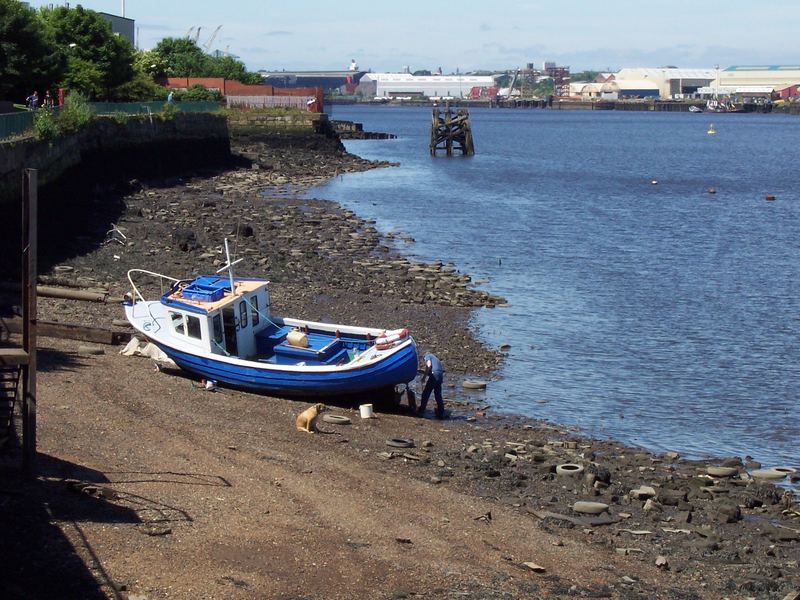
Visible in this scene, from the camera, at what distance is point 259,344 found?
69.8 feet

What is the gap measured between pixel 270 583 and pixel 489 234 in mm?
35456

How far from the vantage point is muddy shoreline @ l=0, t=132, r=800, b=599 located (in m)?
11.5

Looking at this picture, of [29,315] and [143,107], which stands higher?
[143,107]

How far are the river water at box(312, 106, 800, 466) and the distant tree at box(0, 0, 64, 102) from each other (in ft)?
48.0

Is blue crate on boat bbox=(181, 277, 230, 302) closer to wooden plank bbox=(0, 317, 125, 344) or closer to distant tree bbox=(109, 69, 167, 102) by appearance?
wooden plank bbox=(0, 317, 125, 344)

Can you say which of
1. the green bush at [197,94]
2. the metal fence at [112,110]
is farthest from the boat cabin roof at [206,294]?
the green bush at [197,94]

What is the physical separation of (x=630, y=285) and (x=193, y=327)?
18599 mm

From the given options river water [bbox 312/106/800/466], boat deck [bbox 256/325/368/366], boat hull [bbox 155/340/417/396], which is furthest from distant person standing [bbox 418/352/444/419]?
river water [bbox 312/106/800/466]

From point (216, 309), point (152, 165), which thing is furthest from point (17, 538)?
point (152, 165)

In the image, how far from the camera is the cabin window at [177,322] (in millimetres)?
20297

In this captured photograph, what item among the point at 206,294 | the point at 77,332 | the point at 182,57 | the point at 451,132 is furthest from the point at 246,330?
the point at 182,57

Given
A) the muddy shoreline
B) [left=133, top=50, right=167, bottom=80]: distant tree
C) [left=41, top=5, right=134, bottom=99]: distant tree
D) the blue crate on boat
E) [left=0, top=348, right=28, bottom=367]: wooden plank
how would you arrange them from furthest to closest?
[left=133, top=50, right=167, bottom=80]: distant tree, [left=41, top=5, right=134, bottom=99]: distant tree, the blue crate on boat, [left=0, top=348, right=28, bottom=367]: wooden plank, the muddy shoreline

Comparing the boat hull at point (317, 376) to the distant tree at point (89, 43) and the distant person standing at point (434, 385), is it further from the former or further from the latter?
the distant tree at point (89, 43)

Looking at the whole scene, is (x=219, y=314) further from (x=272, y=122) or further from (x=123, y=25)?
(x=123, y=25)
